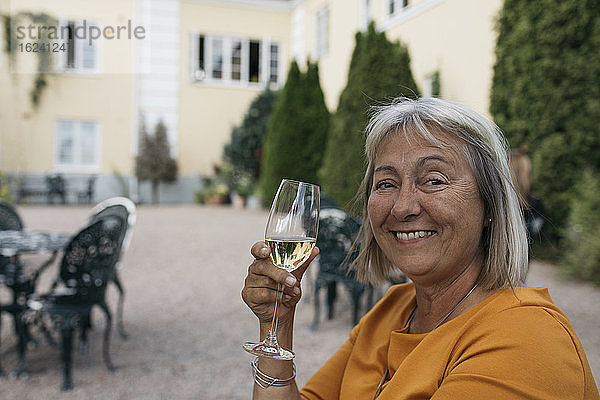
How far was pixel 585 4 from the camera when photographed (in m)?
8.02

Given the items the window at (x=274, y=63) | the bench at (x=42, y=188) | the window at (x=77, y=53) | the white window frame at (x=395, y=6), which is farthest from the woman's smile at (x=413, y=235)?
the window at (x=274, y=63)

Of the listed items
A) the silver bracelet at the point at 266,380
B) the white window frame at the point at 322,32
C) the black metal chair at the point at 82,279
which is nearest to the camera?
the silver bracelet at the point at 266,380

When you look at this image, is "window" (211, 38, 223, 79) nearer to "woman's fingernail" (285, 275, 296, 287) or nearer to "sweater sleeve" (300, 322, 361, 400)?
"sweater sleeve" (300, 322, 361, 400)

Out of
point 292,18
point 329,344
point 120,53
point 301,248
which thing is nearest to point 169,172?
point 120,53

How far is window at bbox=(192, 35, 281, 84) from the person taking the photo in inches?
827

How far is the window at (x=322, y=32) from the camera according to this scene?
19.2 meters

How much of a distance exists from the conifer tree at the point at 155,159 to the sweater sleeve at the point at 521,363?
19.4 m

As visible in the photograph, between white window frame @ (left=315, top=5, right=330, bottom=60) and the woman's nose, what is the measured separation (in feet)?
60.3

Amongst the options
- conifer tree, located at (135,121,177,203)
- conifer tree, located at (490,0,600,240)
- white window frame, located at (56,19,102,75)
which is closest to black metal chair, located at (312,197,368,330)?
conifer tree, located at (490,0,600,240)

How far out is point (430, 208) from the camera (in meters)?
1.36

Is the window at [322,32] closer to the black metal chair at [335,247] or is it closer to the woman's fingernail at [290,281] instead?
the black metal chair at [335,247]

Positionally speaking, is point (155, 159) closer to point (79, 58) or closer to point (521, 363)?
point (79, 58)

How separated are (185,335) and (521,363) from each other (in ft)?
14.8

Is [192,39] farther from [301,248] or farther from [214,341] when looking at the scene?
[301,248]
